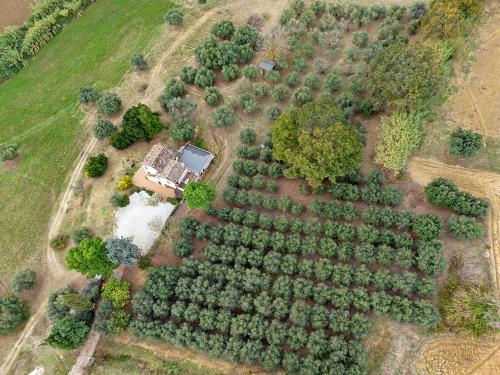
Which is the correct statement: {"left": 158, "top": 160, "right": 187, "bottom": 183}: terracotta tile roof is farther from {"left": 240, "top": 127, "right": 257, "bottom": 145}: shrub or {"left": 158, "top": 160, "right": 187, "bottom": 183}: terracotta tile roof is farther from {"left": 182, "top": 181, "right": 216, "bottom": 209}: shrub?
{"left": 240, "top": 127, "right": 257, "bottom": 145}: shrub

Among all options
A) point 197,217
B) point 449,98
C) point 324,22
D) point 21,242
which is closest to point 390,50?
point 449,98

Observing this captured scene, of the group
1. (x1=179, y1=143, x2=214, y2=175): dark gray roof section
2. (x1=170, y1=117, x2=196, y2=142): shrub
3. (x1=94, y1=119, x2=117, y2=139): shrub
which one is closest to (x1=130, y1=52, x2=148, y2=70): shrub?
(x1=94, y1=119, x2=117, y2=139): shrub

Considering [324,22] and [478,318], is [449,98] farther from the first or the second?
[478,318]

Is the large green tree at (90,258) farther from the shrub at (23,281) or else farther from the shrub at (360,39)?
the shrub at (360,39)

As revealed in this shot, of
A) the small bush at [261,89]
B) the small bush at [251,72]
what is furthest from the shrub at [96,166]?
the small bush at [251,72]

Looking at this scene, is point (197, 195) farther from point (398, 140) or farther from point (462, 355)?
point (462, 355)

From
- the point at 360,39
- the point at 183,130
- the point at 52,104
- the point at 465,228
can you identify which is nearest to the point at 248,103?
the point at 183,130
